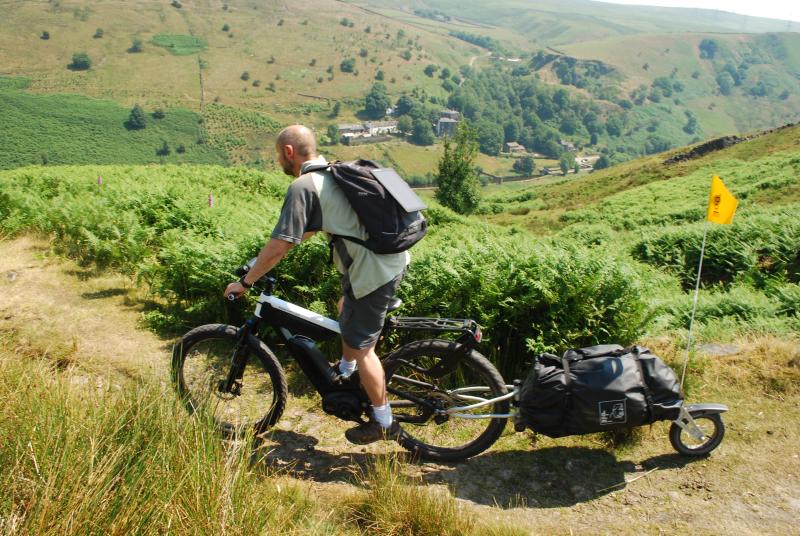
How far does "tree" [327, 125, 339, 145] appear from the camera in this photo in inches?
6148

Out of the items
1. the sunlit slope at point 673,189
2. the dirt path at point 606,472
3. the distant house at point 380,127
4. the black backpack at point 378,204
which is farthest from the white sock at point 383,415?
the distant house at point 380,127

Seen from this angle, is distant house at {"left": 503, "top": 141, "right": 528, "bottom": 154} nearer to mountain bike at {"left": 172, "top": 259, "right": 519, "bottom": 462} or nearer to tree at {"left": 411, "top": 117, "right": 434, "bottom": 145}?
tree at {"left": 411, "top": 117, "right": 434, "bottom": 145}

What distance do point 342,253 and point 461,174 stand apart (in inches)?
2027

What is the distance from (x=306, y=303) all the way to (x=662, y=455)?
150 inches

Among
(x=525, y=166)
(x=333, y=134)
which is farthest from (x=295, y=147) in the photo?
(x=525, y=166)

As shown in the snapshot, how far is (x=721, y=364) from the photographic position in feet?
18.7

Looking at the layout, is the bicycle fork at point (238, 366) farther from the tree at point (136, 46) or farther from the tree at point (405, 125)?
the tree at point (136, 46)

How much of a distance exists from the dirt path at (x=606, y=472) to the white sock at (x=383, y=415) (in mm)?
415

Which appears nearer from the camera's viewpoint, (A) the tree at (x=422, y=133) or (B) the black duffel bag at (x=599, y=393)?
(B) the black duffel bag at (x=599, y=393)

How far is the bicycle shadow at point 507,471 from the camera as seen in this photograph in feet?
14.3

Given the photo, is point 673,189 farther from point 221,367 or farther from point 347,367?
point 221,367

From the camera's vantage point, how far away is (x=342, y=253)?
14.0 feet

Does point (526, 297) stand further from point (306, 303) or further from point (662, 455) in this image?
point (306, 303)

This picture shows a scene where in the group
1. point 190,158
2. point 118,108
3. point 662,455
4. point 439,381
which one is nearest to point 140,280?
point 439,381
